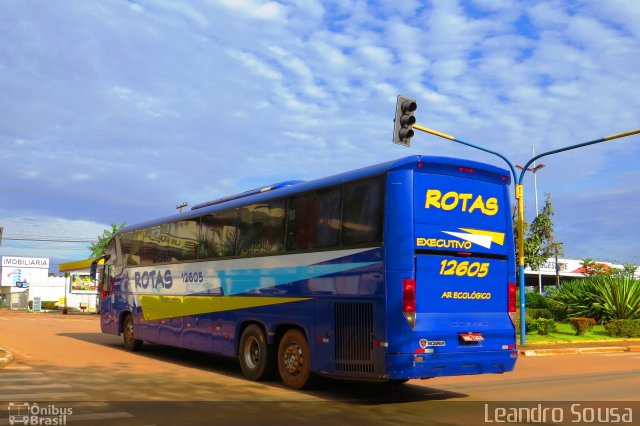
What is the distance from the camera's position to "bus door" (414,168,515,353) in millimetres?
9078

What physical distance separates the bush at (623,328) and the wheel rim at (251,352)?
65.0ft

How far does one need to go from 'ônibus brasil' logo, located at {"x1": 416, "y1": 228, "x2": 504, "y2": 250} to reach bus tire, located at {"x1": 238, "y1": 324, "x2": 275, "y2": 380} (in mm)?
3876

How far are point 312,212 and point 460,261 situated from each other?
263cm

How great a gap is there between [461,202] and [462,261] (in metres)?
0.92

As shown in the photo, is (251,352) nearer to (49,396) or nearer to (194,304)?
(194,304)

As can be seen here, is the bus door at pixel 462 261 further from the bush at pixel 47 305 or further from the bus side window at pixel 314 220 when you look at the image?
the bush at pixel 47 305

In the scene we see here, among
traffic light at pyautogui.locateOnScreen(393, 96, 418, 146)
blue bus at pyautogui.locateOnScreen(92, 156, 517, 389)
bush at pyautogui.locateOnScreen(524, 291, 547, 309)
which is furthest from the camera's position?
bush at pyautogui.locateOnScreen(524, 291, 547, 309)

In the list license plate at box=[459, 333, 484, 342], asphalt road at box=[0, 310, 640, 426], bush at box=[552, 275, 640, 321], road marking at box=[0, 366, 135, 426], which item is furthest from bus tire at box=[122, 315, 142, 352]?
bush at box=[552, 275, 640, 321]

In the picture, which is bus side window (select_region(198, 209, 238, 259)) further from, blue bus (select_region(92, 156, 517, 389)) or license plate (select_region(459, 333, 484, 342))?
license plate (select_region(459, 333, 484, 342))

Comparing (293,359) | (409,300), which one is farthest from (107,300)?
(409,300)

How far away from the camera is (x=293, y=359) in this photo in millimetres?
10766

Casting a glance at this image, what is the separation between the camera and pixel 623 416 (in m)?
8.42

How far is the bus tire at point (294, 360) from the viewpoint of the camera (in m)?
10.4

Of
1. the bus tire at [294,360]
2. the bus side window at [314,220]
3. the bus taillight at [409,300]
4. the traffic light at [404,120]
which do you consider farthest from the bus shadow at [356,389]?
the traffic light at [404,120]
